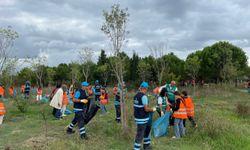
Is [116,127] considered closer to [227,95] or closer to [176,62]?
[227,95]

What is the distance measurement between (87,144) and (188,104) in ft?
11.9

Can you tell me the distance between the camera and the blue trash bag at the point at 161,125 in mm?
8148

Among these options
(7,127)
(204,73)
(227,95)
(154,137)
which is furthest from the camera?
(204,73)

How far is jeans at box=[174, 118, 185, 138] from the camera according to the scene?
790 centimetres

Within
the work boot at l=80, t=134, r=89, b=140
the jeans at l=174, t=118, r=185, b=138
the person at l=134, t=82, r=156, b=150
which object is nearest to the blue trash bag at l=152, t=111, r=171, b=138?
the jeans at l=174, t=118, r=185, b=138

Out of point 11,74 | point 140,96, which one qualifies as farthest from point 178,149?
point 11,74

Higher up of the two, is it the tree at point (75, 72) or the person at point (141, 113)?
the tree at point (75, 72)

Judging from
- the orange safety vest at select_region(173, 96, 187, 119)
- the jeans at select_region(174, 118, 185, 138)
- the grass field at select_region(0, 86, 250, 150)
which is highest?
the orange safety vest at select_region(173, 96, 187, 119)

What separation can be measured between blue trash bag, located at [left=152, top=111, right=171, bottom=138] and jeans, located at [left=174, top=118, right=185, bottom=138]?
0.35m

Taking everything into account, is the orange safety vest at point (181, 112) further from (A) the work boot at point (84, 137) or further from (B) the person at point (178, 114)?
(A) the work boot at point (84, 137)

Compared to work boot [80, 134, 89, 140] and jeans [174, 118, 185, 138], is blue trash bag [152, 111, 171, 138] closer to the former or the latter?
jeans [174, 118, 185, 138]

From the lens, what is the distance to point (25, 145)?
6.89 m

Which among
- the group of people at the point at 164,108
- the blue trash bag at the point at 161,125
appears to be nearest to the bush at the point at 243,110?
the group of people at the point at 164,108

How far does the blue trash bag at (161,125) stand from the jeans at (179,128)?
1.14 feet
